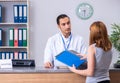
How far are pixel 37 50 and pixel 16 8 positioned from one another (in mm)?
951

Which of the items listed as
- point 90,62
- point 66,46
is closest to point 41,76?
point 90,62

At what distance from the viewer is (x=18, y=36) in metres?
4.92

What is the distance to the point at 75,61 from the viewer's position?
2486mm

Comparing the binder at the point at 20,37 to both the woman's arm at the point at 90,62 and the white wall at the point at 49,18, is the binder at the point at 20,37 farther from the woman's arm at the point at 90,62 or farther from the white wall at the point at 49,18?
the woman's arm at the point at 90,62

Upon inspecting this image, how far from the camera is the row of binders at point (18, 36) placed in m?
4.91

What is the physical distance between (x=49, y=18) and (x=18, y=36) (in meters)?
0.75

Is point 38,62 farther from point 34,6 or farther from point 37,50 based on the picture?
point 34,6

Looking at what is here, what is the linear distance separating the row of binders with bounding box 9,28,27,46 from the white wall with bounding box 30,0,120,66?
0.91 feet

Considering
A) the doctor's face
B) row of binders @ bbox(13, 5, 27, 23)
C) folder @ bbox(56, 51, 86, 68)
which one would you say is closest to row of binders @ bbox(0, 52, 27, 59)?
row of binders @ bbox(13, 5, 27, 23)

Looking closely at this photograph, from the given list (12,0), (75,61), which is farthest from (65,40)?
(12,0)

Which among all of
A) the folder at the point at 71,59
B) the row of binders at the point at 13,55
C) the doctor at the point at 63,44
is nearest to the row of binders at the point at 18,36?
the row of binders at the point at 13,55

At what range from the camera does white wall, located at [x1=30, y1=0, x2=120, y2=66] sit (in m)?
5.19

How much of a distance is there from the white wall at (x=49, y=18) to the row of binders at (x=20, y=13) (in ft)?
0.84

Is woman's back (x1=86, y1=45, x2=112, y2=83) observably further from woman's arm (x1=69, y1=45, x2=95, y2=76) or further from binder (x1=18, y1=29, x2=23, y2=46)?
binder (x1=18, y1=29, x2=23, y2=46)
